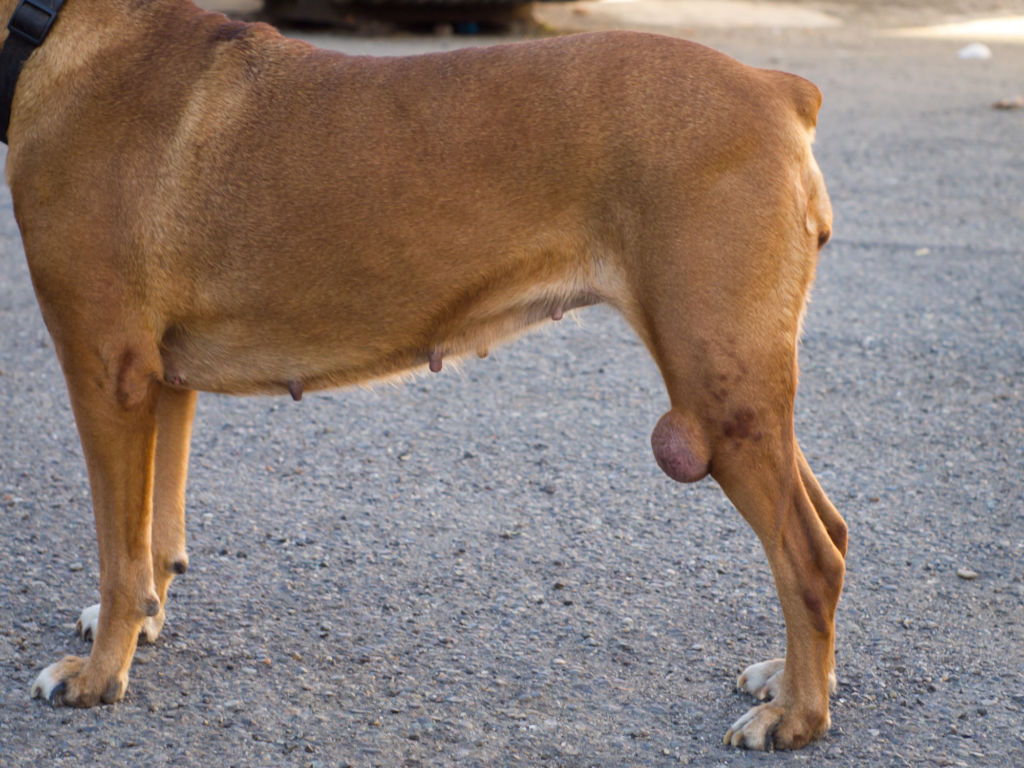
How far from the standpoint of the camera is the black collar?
9.63ft

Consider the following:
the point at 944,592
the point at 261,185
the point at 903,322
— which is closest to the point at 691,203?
the point at 261,185

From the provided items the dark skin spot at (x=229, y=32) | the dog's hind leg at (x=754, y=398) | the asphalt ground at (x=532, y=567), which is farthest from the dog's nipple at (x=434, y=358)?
the dark skin spot at (x=229, y=32)

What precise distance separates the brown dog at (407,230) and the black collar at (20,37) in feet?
0.10

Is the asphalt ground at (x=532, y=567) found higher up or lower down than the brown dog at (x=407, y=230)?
lower down

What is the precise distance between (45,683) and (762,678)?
1.82 m

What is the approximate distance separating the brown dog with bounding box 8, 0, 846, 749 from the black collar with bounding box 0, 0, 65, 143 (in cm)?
3

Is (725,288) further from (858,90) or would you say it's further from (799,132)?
(858,90)

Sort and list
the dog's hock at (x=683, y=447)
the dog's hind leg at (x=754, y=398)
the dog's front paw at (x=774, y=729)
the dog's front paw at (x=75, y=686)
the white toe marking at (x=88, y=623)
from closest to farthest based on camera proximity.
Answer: the dog's hind leg at (x=754, y=398)
the dog's hock at (x=683, y=447)
the dog's front paw at (x=774, y=729)
the dog's front paw at (x=75, y=686)
the white toe marking at (x=88, y=623)

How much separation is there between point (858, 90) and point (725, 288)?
9.18 m

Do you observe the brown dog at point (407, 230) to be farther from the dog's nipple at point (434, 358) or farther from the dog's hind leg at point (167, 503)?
the dog's hind leg at point (167, 503)

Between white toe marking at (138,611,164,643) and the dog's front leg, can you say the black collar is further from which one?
white toe marking at (138,611,164,643)

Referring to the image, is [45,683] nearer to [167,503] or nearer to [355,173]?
[167,503]

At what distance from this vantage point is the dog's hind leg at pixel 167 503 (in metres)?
3.35

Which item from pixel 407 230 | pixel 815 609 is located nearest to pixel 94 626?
pixel 407 230
